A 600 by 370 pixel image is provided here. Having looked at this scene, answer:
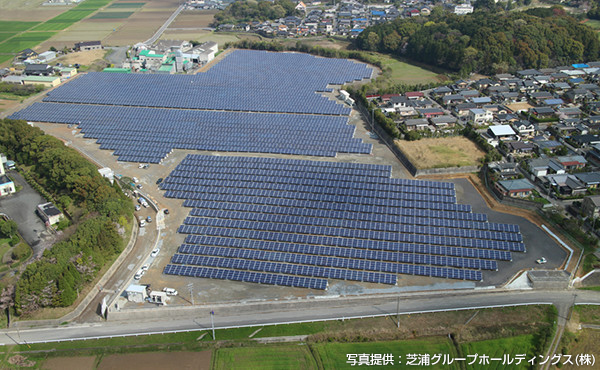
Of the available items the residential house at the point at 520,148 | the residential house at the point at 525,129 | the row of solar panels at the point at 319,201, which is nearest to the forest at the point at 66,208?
the row of solar panels at the point at 319,201

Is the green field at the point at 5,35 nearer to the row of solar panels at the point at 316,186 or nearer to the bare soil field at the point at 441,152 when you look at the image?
the row of solar panels at the point at 316,186

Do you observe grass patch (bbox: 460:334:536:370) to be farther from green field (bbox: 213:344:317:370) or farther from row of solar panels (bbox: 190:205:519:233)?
row of solar panels (bbox: 190:205:519:233)

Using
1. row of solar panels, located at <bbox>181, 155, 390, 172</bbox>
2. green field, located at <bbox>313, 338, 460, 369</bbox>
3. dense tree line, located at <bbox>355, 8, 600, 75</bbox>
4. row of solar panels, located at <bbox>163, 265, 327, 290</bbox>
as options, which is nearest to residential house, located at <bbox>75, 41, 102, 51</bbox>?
dense tree line, located at <bbox>355, 8, 600, 75</bbox>

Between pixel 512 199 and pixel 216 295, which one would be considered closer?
pixel 216 295

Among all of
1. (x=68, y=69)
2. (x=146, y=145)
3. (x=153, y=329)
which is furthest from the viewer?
(x=68, y=69)

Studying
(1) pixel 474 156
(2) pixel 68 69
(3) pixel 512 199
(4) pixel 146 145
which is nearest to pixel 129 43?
(2) pixel 68 69

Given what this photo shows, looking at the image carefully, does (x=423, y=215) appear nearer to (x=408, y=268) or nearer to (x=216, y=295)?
(x=408, y=268)
